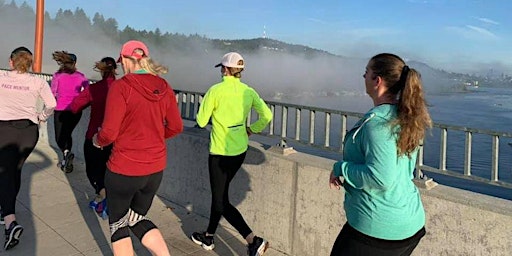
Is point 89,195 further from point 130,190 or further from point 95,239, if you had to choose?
point 130,190

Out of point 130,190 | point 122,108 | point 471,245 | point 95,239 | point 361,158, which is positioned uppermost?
point 122,108

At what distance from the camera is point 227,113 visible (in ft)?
12.3

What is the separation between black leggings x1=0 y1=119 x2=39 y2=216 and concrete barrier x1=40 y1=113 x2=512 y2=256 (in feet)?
5.63

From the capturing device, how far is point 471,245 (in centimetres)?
294

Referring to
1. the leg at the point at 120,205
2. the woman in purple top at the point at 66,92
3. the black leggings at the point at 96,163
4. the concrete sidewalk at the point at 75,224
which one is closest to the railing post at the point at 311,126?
the concrete sidewalk at the point at 75,224

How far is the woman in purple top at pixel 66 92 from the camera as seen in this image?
6.10 metres

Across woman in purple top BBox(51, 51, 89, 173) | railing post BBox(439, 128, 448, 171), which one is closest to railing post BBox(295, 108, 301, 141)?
railing post BBox(439, 128, 448, 171)

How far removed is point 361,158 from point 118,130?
1639 mm

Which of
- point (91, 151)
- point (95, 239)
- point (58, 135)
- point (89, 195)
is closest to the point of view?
point (95, 239)

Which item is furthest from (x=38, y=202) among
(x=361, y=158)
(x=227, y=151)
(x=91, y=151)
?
(x=361, y=158)

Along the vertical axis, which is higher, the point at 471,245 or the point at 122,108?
the point at 122,108

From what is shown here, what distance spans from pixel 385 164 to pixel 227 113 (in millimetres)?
2066

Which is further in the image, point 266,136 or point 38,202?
point 38,202

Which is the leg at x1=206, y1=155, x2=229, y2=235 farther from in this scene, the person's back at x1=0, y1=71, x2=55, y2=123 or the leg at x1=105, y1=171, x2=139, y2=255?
the person's back at x1=0, y1=71, x2=55, y2=123
